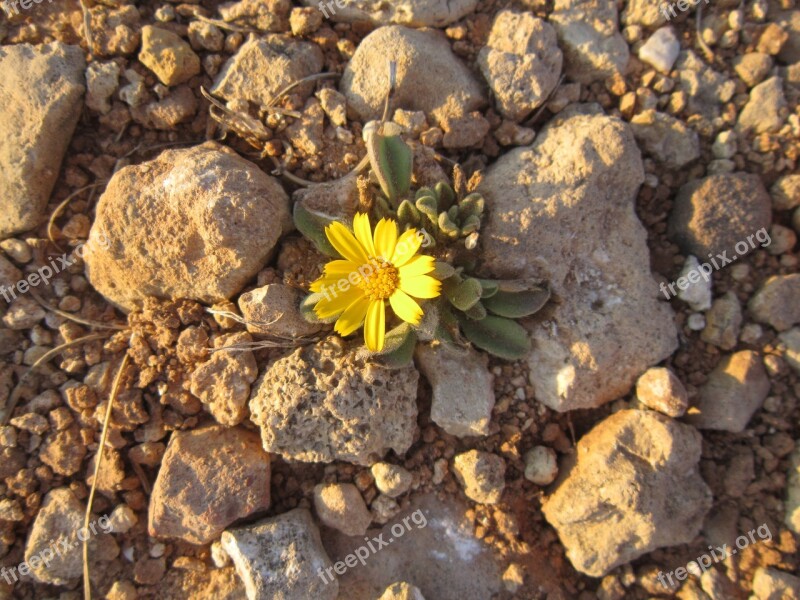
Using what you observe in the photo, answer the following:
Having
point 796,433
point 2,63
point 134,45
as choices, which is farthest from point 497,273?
point 2,63

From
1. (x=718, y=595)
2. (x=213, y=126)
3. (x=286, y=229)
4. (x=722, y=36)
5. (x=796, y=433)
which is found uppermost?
(x=213, y=126)

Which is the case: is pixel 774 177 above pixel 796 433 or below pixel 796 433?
above

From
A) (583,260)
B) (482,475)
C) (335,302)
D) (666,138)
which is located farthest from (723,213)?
(335,302)

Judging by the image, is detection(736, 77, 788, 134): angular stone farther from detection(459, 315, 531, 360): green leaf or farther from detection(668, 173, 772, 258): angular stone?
detection(459, 315, 531, 360): green leaf

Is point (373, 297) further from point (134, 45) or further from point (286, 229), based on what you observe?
point (134, 45)

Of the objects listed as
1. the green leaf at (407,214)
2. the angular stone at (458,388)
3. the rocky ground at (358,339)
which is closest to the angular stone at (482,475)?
the rocky ground at (358,339)

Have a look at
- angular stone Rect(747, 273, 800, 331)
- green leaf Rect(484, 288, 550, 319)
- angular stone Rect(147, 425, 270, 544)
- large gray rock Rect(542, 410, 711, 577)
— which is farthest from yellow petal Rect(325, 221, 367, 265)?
angular stone Rect(747, 273, 800, 331)

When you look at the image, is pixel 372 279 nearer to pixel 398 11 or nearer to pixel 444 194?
pixel 444 194
